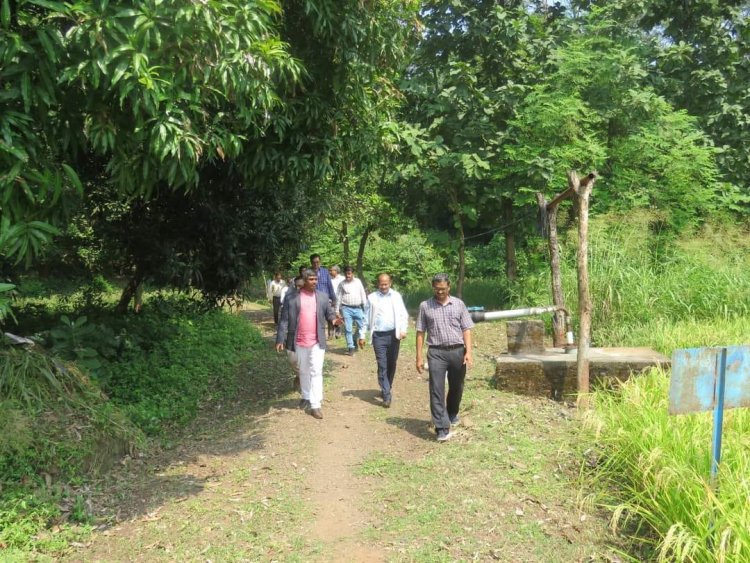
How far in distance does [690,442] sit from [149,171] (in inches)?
189

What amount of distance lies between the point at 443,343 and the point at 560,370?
2439mm

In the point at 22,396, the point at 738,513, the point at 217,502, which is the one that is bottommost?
the point at 217,502

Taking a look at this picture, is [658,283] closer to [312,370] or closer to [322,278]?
[322,278]

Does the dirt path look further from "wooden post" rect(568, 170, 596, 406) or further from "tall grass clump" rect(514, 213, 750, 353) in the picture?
"tall grass clump" rect(514, 213, 750, 353)

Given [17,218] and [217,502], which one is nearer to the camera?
[17,218]

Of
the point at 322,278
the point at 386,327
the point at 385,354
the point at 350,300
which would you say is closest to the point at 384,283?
the point at 386,327

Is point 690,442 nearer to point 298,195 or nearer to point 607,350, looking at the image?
point 607,350

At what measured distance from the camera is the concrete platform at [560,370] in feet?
26.7

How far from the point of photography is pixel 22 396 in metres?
6.11

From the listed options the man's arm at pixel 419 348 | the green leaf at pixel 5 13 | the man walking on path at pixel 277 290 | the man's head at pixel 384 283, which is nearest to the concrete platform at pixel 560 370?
the man's head at pixel 384 283

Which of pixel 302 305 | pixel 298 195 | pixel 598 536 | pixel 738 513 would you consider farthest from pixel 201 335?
pixel 738 513

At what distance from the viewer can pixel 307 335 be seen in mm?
7852

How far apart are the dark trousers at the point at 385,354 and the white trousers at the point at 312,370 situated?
829 millimetres

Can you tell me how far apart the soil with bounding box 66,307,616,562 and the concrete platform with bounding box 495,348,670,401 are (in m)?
1.31
